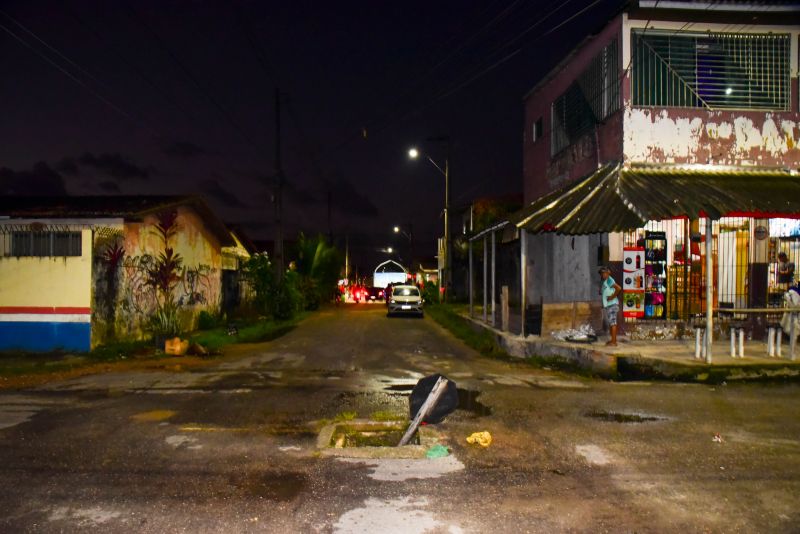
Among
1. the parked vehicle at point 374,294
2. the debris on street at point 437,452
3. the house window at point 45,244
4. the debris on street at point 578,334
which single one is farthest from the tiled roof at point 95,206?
the parked vehicle at point 374,294

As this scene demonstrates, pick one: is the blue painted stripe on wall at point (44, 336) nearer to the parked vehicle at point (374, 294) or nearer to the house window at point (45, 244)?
the house window at point (45, 244)

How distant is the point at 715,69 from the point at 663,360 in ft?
23.7

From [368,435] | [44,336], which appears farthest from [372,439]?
[44,336]

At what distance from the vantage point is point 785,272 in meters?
13.9

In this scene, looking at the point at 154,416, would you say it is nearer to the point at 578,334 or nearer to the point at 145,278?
the point at 578,334

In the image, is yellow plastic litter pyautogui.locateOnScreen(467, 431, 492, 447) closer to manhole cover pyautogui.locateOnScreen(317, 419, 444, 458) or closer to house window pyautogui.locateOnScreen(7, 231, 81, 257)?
manhole cover pyautogui.locateOnScreen(317, 419, 444, 458)

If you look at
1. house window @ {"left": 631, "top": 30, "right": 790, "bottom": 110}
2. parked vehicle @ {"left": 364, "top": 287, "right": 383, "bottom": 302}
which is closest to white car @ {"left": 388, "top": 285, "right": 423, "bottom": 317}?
house window @ {"left": 631, "top": 30, "right": 790, "bottom": 110}

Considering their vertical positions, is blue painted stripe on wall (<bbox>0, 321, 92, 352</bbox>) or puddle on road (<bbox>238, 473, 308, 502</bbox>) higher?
blue painted stripe on wall (<bbox>0, 321, 92, 352</bbox>)

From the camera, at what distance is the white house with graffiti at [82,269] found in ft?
49.0

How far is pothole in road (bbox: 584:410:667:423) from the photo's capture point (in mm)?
7949

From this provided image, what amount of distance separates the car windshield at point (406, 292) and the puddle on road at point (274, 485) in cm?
2466

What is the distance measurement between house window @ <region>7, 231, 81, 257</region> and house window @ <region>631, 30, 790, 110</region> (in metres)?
13.9

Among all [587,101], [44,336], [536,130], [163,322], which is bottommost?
[44,336]

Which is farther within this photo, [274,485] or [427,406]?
[427,406]
